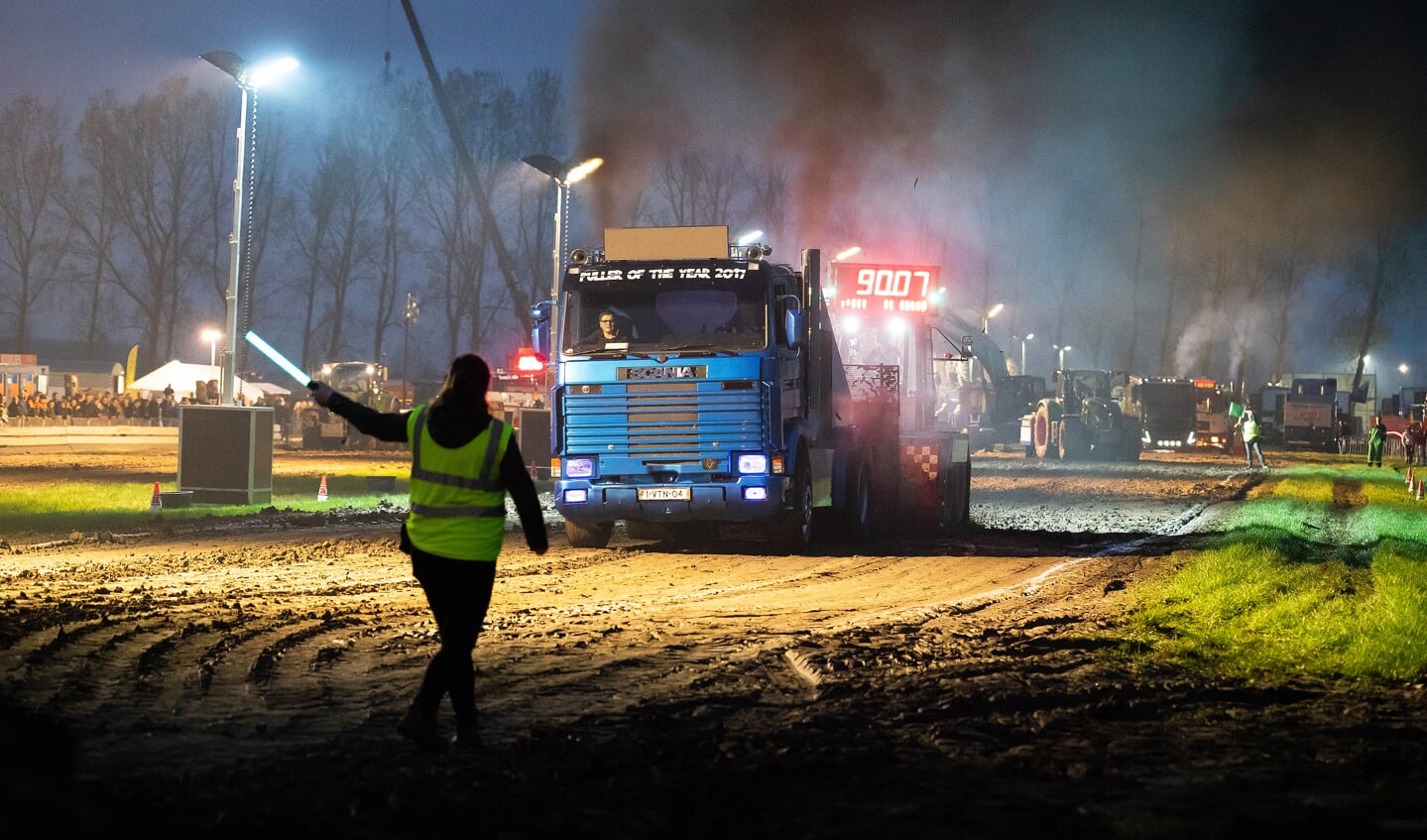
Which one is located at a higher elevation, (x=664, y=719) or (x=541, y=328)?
(x=541, y=328)

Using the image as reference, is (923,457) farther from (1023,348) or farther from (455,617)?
(1023,348)

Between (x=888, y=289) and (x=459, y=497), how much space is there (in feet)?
60.5

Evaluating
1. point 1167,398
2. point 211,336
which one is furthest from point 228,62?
point 211,336

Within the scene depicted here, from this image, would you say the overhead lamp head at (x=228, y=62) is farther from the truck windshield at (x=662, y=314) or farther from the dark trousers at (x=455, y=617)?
the dark trousers at (x=455, y=617)

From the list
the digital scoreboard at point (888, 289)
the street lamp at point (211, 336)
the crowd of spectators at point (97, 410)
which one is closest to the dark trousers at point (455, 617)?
the digital scoreboard at point (888, 289)

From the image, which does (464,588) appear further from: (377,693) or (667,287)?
(667,287)

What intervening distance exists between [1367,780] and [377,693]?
510cm

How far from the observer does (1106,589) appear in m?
14.3

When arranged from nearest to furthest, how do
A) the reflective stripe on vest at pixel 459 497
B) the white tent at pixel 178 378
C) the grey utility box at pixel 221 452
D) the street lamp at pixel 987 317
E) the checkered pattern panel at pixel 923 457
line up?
the reflective stripe on vest at pixel 459 497 < the checkered pattern panel at pixel 923 457 < the grey utility box at pixel 221 452 < the street lamp at pixel 987 317 < the white tent at pixel 178 378

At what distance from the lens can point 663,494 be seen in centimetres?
1667

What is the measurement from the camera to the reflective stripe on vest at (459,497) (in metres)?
6.96

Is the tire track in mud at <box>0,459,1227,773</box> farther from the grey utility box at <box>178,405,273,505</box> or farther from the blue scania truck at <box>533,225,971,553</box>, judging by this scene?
the grey utility box at <box>178,405,273,505</box>

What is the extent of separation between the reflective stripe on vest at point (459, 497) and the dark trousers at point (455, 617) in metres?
0.07

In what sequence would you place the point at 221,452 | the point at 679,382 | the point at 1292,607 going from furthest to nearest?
the point at 221,452, the point at 679,382, the point at 1292,607
